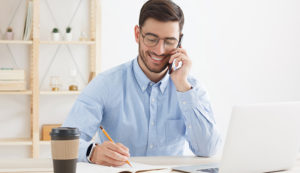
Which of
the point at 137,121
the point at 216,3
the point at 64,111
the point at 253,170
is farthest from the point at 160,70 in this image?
the point at 216,3

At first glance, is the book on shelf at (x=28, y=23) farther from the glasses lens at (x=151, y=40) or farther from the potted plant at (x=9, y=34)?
the glasses lens at (x=151, y=40)

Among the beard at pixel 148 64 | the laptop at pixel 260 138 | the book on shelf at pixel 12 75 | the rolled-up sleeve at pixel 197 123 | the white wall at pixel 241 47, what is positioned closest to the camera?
the laptop at pixel 260 138

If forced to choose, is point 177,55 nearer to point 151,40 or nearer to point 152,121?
point 151,40

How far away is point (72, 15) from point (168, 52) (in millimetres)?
2047

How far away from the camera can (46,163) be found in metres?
1.47

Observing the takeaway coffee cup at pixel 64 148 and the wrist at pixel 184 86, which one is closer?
the takeaway coffee cup at pixel 64 148

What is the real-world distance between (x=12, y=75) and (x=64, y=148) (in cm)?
250

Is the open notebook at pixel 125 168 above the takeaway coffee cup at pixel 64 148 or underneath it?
underneath

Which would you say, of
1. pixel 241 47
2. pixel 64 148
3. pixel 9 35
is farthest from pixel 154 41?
pixel 241 47

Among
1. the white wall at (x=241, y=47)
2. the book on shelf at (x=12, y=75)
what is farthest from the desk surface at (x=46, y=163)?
the white wall at (x=241, y=47)

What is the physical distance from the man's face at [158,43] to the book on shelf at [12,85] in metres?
1.80

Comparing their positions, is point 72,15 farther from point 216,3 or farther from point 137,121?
point 137,121

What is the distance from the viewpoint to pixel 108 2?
12.5 ft

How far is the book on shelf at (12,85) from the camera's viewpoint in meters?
3.43
